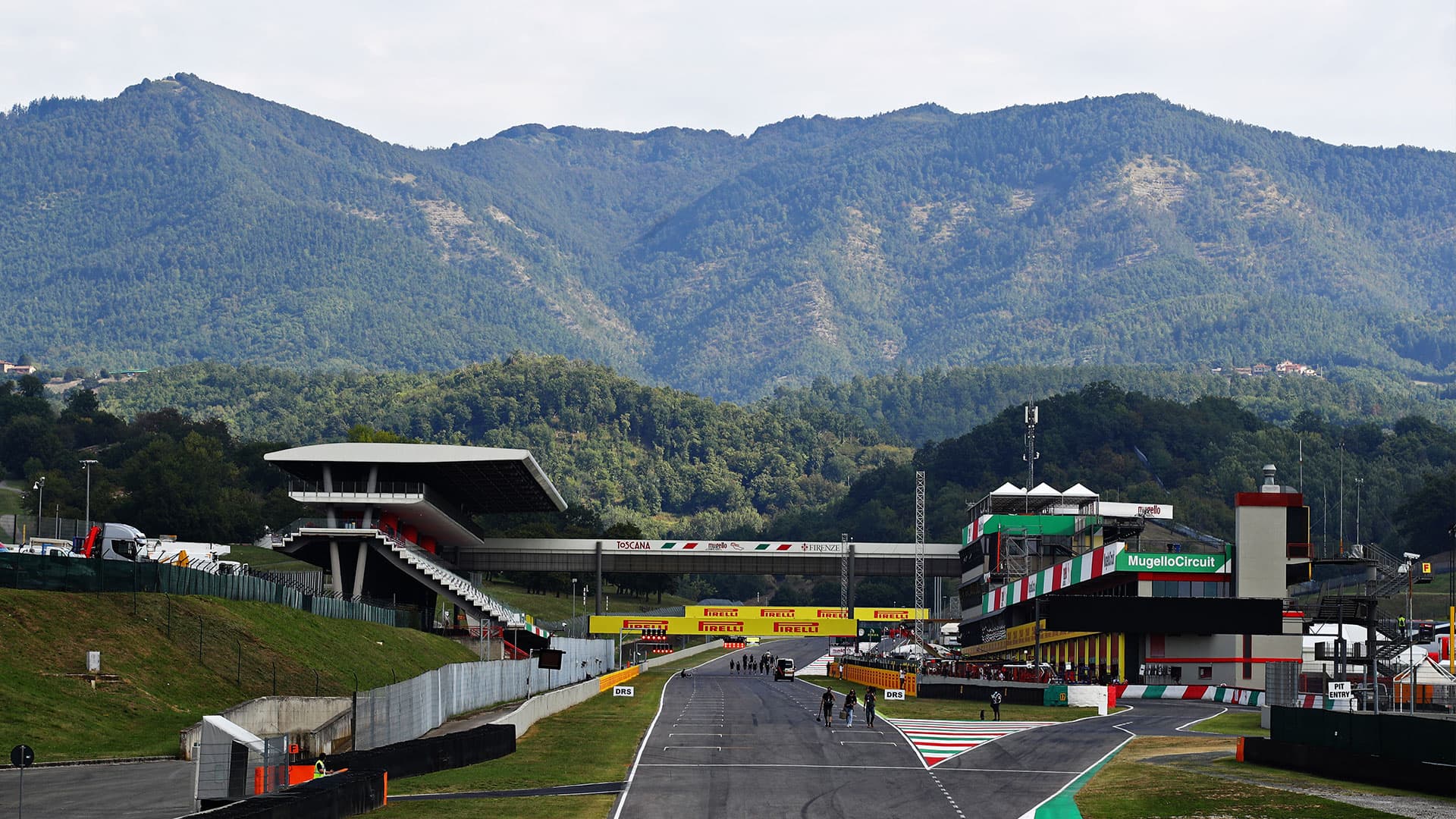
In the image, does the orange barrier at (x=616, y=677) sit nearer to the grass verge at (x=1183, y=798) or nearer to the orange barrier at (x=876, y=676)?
the orange barrier at (x=876, y=676)

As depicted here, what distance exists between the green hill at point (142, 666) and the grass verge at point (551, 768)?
7967mm

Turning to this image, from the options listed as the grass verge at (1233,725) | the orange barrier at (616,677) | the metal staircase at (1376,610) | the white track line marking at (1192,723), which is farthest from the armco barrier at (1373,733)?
the orange barrier at (616,677)

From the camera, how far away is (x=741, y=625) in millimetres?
161125

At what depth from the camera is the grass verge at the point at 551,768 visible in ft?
131

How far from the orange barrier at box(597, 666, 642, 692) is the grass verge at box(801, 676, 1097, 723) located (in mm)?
21740

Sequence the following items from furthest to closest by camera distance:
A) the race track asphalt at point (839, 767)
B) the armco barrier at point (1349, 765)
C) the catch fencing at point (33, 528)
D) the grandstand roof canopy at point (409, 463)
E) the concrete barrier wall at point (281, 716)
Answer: the catch fencing at point (33, 528), the grandstand roof canopy at point (409, 463), the concrete barrier wall at point (281, 716), the armco barrier at point (1349, 765), the race track asphalt at point (839, 767)

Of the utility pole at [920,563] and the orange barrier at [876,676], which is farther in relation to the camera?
the utility pole at [920,563]

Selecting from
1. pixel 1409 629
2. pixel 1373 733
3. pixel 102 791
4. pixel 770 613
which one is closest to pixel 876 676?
pixel 1409 629

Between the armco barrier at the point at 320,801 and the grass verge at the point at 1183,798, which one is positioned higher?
the armco barrier at the point at 320,801

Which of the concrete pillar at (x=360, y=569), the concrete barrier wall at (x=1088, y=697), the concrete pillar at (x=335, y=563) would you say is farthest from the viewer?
the concrete pillar at (x=335, y=563)

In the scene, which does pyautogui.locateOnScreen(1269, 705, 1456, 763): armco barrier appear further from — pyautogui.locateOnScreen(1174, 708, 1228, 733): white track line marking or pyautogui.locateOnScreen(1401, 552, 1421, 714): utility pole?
pyautogui.locateOnScreen(1174, 708, 1228, 733): white track line marking

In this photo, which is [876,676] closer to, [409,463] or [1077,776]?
[409,463]

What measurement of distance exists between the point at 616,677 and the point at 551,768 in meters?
69.7

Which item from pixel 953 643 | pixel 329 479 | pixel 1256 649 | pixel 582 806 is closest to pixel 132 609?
pixel 582 806
